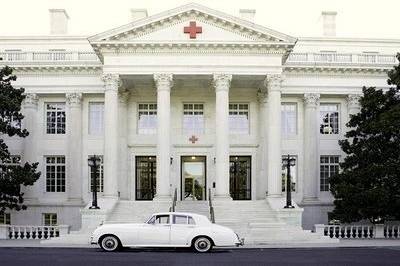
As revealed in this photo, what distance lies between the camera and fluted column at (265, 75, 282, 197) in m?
39.3

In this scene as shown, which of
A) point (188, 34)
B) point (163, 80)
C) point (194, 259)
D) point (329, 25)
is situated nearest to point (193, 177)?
point (163, 80)

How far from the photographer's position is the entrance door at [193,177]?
4544cm

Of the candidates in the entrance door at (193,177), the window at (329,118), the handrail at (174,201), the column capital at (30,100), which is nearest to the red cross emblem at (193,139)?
the entrance door at (193,177)

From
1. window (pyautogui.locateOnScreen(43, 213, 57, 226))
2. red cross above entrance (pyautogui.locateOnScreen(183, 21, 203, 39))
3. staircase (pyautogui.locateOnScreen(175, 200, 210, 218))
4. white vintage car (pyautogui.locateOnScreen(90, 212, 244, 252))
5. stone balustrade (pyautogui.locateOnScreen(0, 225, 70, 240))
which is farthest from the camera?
window (pyautogui.locateOnScreen(43, 213, 57, 226))

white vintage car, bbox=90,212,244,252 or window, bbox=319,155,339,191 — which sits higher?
window, bbox=319,155,339,191

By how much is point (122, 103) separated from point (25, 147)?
693cm

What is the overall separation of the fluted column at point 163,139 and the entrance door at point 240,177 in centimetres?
758

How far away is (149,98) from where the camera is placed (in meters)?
45.1

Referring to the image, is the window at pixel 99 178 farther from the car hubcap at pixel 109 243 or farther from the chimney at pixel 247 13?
the car hubcap at pixel 109 243

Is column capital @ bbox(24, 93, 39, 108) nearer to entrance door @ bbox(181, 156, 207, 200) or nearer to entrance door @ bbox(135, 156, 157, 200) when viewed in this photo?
entrance door @ bbox(135, 156, 157, 200)

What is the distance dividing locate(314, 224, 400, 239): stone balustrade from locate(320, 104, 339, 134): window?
33.7 feet

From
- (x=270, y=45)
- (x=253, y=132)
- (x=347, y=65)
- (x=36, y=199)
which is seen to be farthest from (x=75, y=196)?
(x=347, y=65)

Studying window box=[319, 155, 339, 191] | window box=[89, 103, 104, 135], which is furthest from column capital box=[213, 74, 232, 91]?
window box=[319, 155, 339, 191]

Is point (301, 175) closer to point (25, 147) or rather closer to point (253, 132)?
point (253, 132)
